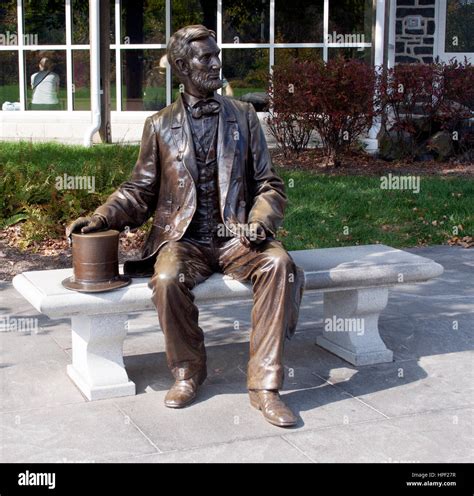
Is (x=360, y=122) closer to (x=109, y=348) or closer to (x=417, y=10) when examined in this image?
(x=417, y=10)

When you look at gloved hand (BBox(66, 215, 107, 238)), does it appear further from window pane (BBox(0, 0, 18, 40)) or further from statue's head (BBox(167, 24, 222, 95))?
window pane (BBox(0, 0, 18, 40))

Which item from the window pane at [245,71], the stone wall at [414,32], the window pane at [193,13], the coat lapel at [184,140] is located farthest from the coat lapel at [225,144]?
the window pane at [193,13]

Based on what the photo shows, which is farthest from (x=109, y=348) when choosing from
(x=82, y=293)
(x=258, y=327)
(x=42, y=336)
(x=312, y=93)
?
(x=312, y=93)

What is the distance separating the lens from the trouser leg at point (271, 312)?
4906mm

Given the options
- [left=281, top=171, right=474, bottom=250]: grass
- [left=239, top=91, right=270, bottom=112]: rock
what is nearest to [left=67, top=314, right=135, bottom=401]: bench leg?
[left=281, top=171, right=474, bottom=250]: grass

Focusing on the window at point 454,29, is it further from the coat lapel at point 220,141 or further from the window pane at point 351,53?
the coat lapel at point 220,141

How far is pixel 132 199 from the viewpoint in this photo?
555 cm

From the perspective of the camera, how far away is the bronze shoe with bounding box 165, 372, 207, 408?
4.97m

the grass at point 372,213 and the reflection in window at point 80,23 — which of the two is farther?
the reflection in window at point 80,23

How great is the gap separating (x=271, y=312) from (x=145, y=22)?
39.3 ft

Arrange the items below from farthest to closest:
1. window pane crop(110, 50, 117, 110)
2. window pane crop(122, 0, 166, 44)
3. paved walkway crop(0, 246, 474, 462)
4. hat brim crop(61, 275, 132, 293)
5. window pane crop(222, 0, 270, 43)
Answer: window pane crop(110, 50, 117, 110) → window pane crop(122, 0, 166, 44) → window pane crop(222, 0, 270, 43) → hat brim crop(61, 275, 132, 293) → paved walkway crop(0, 246, 474, 462)

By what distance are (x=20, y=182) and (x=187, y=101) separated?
448 cm

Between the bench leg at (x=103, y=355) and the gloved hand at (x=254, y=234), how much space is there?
31.3 inches

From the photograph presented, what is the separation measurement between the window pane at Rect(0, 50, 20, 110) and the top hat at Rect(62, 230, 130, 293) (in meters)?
11.9
